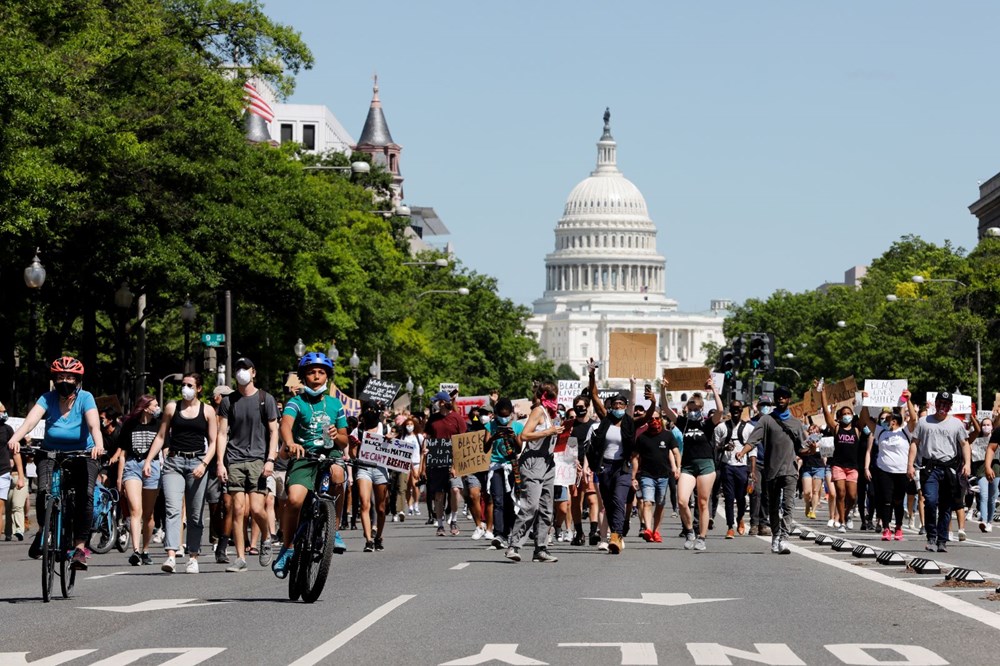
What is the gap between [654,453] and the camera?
23172 mm

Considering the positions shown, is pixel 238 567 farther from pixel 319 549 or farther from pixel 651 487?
pixel 651 487

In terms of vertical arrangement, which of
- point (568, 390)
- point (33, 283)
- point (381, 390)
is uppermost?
point (33, 283)

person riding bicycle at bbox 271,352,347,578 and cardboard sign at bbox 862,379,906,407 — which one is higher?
cardboard sign at bbox 862,379,906,407

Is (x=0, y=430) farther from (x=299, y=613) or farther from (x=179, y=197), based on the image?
(x=179, y=197)

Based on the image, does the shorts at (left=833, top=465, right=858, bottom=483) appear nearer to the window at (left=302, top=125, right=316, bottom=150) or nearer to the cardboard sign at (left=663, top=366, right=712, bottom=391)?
the cardboard sign at (left=663, top=366, right=712, bottom=391)

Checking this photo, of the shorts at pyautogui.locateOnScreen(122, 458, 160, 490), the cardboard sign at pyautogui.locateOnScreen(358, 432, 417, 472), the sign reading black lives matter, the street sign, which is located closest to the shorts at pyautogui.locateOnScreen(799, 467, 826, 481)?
the sign reading black lives matter

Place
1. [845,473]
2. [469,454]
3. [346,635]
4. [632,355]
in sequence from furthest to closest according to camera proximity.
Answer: [632,355], [845,473], [469,454], [346,635]

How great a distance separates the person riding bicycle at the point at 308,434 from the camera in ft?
49.2

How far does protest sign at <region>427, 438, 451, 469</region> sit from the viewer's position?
28344mm

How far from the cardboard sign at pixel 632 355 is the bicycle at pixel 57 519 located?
16.5 meters

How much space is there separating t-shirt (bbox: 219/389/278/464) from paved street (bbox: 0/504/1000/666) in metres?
1.08

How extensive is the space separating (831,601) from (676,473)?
11034 millimetres

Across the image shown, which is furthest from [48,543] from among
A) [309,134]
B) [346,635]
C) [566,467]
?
[309,134]

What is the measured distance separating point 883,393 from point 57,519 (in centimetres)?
3122
